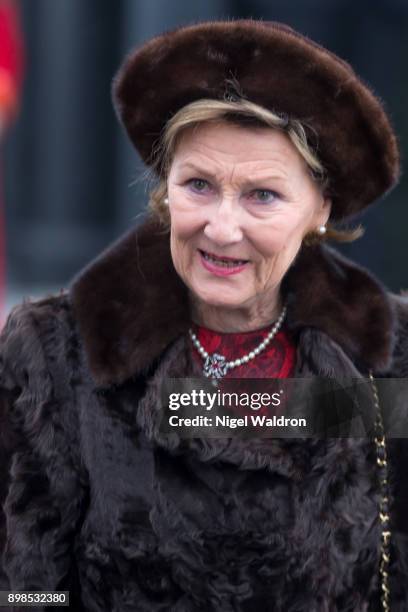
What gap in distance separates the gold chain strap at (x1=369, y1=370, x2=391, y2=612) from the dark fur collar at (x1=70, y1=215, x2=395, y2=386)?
0.42ft

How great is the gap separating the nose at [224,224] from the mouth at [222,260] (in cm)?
4

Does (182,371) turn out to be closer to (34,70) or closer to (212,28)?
(212,28)

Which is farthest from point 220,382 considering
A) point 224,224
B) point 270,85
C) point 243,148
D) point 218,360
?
point 270,85

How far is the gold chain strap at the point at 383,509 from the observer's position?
2.14 meters

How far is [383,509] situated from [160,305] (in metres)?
0.59

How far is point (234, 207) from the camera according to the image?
2072mm

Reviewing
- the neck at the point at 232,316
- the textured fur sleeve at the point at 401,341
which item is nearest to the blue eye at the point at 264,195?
the neck at the point at 232,316

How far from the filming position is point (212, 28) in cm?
201

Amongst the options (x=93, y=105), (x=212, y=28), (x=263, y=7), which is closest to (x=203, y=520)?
(x=212, y=28)

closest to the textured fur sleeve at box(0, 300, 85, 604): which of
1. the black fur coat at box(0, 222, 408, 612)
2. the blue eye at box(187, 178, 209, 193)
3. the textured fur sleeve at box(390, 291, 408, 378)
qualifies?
the black fur coat at box(0, 222, 408, 612)

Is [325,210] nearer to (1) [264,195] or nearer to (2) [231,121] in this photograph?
(1) [264,195]

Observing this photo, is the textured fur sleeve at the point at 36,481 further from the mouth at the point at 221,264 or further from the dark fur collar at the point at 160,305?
the mouth at the point at 221,264

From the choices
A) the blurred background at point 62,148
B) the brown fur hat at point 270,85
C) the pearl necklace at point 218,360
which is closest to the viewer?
the brown fur hat at point 270,85

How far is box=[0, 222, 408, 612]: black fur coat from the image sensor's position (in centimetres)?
205
